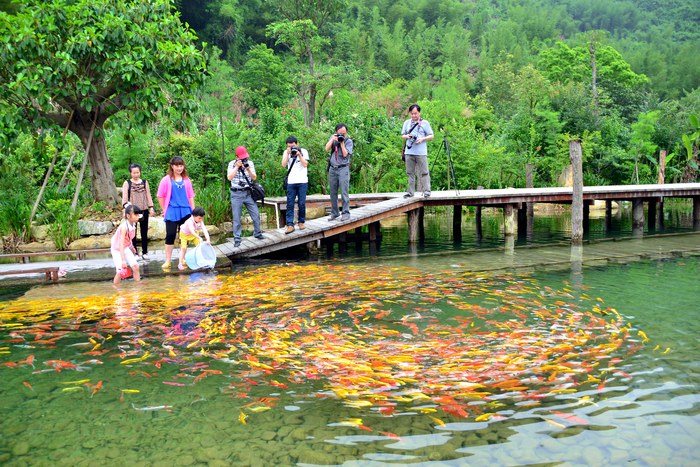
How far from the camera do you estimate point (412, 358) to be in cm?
506

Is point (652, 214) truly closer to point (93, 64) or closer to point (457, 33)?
point (93, 64)

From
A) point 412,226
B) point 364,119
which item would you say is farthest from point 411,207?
point 364,119

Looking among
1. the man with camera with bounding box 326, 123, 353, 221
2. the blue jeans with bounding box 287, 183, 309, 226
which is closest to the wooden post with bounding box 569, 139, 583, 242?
the man with camera with bounding box 326, 123, 353, 221

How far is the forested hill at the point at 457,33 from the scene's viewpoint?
157 feet

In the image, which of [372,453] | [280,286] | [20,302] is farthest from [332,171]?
[372,453]

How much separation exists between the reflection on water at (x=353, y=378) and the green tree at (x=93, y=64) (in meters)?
6.43

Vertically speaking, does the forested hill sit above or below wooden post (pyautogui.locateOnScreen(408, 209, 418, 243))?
above

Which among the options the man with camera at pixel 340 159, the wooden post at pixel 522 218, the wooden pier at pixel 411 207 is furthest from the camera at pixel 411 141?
the wooden post at pixel 522 218

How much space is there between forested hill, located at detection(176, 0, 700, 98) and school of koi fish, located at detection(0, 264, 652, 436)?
76.5 ft

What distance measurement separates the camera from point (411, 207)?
503 inches

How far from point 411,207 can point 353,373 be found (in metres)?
8.38

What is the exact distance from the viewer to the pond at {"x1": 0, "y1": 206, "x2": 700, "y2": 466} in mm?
3586

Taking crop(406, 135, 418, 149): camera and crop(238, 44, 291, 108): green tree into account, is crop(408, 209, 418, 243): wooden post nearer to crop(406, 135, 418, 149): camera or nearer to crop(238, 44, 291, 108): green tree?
crop(406, 135, 418, 149): camera

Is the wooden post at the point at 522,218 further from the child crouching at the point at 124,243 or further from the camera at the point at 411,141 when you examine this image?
the child crouching at the point at 124,243
